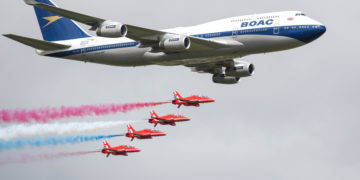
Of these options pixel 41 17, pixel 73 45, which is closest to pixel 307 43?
pixel 73 45

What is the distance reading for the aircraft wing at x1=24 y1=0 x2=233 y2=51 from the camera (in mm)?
74625

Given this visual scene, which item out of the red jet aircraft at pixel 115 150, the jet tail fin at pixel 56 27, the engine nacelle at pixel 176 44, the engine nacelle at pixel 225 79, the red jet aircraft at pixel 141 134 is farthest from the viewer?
the red jet aircraft at pixel 115 150

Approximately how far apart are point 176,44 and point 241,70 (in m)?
13.6

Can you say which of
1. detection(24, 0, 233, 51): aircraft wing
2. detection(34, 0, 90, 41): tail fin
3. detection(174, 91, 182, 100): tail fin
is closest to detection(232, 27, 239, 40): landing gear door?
detection(24, 0, 233, 51): aircraft wing

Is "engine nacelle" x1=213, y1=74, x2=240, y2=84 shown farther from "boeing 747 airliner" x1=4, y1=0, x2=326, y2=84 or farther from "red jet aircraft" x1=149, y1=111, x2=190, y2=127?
"red jet aircraft" x1=149, y1=111, x2=190, y2=127

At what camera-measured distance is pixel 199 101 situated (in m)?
93.9

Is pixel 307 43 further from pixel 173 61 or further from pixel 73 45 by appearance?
pixel 73 45

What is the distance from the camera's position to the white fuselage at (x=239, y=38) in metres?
76.3

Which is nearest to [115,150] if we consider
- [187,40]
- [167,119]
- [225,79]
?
[167,119]

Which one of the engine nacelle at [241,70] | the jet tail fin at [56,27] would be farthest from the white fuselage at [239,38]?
the jet tail fin at [56,27]

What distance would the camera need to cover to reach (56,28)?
9019 centimetres

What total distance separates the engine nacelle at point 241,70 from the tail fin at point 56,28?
1710cm

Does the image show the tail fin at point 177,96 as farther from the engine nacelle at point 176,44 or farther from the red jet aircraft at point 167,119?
the engine nacelle at point 176,44

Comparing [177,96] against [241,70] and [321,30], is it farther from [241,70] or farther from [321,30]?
[321,30]
